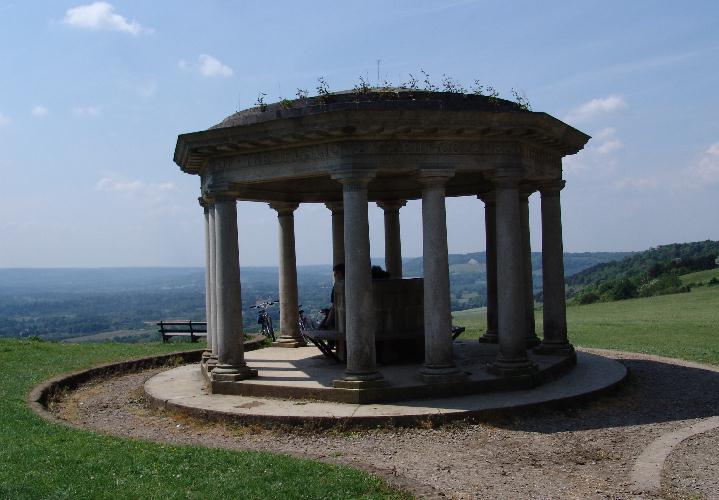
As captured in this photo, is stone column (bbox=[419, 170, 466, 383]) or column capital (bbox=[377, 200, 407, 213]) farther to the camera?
column capital (bbox=[377, 200, 407, 213])

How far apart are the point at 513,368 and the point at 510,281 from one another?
1.87 meters

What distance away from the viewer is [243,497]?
329 inches

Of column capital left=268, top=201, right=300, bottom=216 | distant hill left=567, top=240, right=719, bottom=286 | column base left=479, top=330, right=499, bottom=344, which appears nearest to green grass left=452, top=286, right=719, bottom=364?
column base left=479, top=330, right=499, bottom=344

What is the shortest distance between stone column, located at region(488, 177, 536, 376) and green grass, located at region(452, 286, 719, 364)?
8278mm

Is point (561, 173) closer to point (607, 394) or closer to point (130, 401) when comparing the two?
point (607, 394)

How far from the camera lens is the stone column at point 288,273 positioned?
867 inches

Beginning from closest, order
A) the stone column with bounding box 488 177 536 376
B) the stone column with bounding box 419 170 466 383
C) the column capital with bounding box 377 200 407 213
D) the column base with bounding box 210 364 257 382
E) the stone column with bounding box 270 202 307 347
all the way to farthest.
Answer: the stone column with bounding box 419 170 466 383
the stone column with bounding box 488 177 536 376
the column base with bounding box 210 364 257 382
the stone column with bounding box 270 202 307 347
the column capital with bounding box 377 200 407 213

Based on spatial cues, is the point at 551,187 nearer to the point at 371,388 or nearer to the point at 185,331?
the point at 371,388

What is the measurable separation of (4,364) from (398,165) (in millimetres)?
15013

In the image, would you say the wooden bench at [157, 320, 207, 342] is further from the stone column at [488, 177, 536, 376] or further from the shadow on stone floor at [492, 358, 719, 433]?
the shadow on stone floor at [492, 358, 719, 433]

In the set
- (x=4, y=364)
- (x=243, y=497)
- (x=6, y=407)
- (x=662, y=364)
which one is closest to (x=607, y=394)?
(x=662, y=364)

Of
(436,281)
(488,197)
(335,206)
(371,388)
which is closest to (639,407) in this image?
(436,281)

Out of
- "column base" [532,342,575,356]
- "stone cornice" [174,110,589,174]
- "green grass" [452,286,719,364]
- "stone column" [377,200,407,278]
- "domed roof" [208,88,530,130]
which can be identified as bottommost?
"green grass" [452,286,719,364]

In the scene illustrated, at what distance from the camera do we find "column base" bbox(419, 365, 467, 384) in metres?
14.4
